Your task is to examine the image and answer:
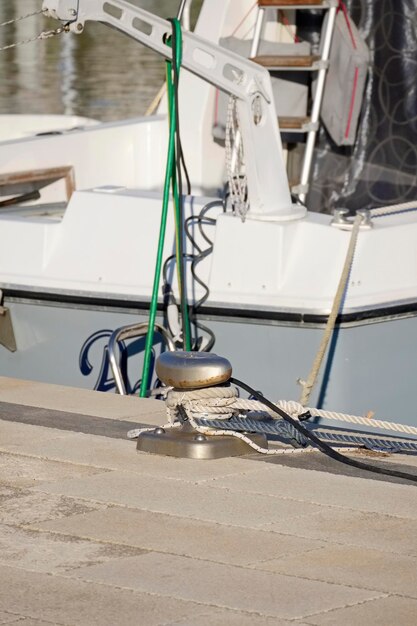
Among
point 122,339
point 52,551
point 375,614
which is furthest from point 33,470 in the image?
point 122,339

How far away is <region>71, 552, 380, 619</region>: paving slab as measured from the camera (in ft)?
8.05

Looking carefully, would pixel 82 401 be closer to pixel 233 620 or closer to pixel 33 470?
pixel 33 470

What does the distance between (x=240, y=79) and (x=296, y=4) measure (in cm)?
163

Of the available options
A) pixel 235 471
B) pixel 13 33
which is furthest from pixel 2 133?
pixel 13 33

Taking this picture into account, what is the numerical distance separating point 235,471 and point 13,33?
22.8 meters

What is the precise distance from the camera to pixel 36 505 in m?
3.04

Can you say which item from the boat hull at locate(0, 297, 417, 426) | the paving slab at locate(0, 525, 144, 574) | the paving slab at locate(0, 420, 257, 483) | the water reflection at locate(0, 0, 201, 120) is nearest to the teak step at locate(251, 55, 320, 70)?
the boat hull at locate(0, 297, 417, 426)

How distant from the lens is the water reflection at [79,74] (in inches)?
656

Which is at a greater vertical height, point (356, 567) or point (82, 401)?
point (356, 567)

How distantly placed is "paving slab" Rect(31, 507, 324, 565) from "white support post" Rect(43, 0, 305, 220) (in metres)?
2.46

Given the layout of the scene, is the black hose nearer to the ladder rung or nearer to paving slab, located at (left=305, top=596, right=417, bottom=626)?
paving slab, located at (left=305, top=596, right=417, bottom=626)

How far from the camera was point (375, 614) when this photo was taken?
2.41 m

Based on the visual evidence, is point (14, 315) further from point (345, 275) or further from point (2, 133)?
point (2, 133)

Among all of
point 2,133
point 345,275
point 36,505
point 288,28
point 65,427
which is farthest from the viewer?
point 2,133
